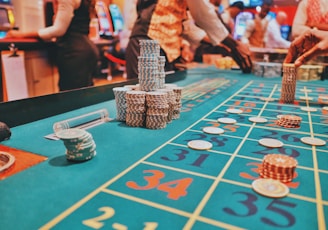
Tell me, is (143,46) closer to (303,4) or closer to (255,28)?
(303,4)

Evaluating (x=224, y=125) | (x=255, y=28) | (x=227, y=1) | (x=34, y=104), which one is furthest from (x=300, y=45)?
(x=227, y=1)

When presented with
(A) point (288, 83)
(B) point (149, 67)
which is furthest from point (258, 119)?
(B) point (149, 67)

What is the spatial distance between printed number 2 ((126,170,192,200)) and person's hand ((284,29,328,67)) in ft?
5.26

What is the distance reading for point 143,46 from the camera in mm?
1778

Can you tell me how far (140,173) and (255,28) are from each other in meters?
8.27

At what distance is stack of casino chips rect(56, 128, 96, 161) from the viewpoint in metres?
1.21

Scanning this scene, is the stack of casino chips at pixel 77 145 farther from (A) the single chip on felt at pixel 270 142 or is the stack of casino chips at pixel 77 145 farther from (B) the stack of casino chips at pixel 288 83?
(B) the stack of casino chips at pixel 288 83

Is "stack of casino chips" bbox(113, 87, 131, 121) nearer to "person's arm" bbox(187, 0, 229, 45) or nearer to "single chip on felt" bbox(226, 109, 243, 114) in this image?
"single chip on felt" bbox(226, 109, 243, 114)

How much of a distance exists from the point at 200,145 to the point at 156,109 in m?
0.37

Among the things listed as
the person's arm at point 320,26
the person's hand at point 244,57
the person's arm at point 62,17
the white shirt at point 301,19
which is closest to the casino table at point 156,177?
the person's arm at point 320,26

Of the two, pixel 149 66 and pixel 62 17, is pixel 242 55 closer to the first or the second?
pixel 62 17

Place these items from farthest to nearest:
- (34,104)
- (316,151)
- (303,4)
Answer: (303,4) < (34,104) < (316,151)

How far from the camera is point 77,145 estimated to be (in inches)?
47.9

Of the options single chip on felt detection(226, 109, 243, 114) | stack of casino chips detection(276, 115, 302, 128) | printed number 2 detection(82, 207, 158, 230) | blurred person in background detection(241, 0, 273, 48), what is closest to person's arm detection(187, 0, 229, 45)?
single chip on felt detection(226, 109, 243, 114)
